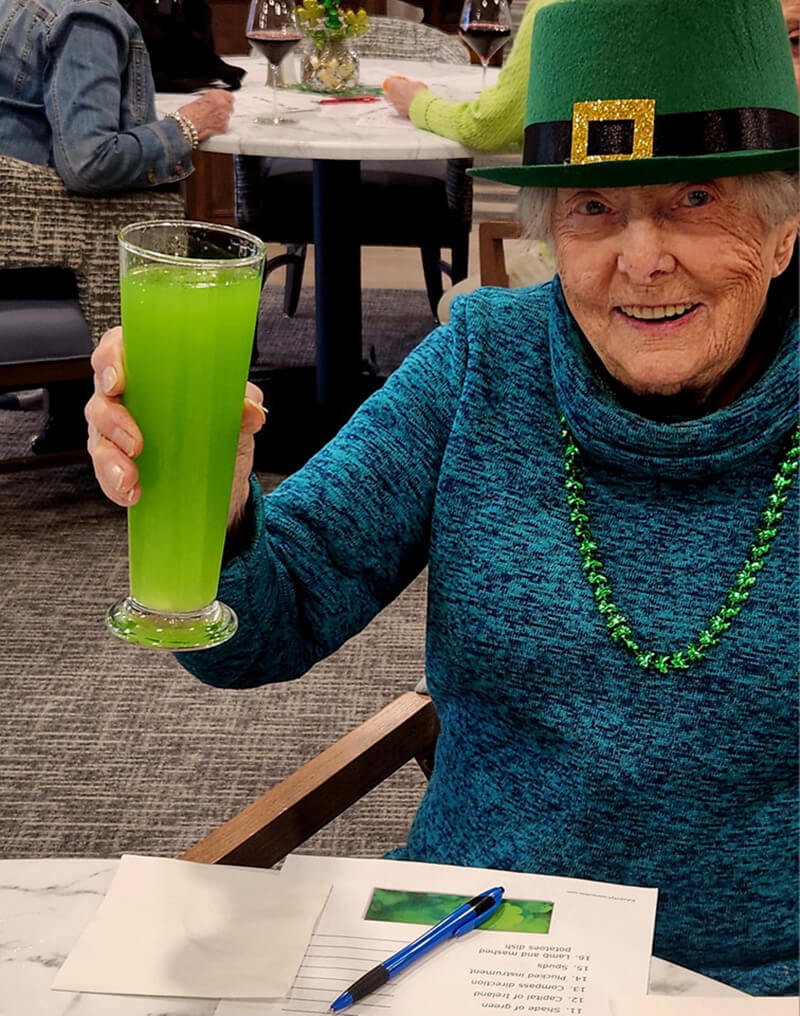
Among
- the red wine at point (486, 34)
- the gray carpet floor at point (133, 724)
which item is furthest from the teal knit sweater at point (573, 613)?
the red wine at point (486, 34)

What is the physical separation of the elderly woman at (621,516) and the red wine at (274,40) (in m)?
2.39

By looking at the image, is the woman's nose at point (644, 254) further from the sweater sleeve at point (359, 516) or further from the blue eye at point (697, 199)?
the sweater sleeve at point (359, 516)

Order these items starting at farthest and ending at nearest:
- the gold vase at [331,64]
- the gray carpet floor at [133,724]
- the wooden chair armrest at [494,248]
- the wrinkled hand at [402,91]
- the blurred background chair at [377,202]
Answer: the blurred background chair at [377,202], the gold vase at [331,64], the wrinkled hand at [402,91], the wooden chair armrest at [494,248], the gray carpet floor at [133,724]

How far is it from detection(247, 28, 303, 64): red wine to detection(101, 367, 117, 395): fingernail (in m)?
2.74

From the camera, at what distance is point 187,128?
328 centimetres

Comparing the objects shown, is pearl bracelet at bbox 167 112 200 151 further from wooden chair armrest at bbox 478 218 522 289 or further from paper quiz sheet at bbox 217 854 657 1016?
paper quiz sheet at bbox 217 854 657 1016

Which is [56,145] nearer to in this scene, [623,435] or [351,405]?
[351,405]

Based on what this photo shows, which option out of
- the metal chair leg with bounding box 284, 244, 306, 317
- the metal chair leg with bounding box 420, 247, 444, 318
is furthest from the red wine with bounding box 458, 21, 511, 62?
the metal chair leg with bounding box 284, 244, 306, 317

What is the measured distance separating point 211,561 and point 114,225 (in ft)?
8.10

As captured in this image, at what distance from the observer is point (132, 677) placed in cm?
298

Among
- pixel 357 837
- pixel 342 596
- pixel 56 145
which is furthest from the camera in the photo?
pixel 56 145

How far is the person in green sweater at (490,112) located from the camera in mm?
3135

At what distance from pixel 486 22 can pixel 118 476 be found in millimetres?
2991

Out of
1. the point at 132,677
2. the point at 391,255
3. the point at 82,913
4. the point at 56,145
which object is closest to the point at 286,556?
the point at 82,913
